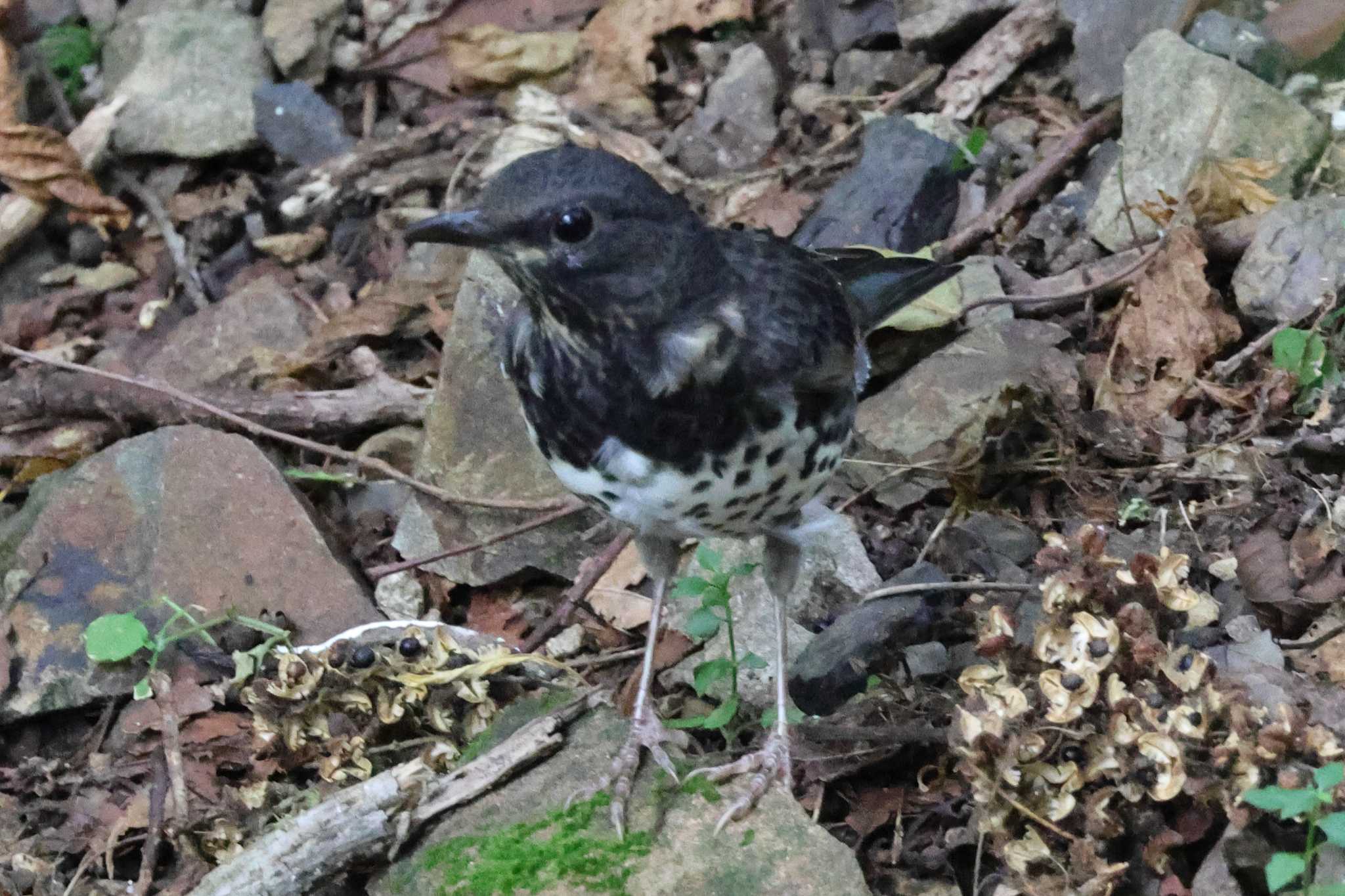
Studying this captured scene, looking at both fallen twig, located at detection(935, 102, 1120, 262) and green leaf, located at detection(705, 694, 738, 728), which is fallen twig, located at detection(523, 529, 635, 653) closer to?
green leaf, located at detection(705, 694, 738, 728)

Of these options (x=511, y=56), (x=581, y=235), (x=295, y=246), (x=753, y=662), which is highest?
(x=581, y=235)

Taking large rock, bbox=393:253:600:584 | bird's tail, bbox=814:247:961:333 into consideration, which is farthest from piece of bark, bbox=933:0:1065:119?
large rock, bbox=393:253:600:584

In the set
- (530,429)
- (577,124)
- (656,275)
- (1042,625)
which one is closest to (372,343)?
(577,124)

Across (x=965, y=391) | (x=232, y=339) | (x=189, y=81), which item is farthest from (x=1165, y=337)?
(x=189, y=81)

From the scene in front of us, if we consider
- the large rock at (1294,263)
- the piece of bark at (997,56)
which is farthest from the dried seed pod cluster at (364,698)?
the piece of bark at (997,56)

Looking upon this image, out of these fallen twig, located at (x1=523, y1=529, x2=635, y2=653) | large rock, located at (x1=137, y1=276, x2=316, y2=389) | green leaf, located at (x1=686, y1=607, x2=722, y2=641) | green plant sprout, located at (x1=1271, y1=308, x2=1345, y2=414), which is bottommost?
fallen twig, located at (x1=523, y1=529, x2=635, y2=653)

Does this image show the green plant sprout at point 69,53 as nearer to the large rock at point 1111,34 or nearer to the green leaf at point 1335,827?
the large rock at point 1111,34

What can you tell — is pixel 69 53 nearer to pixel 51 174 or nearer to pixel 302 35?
pixel 51 174
